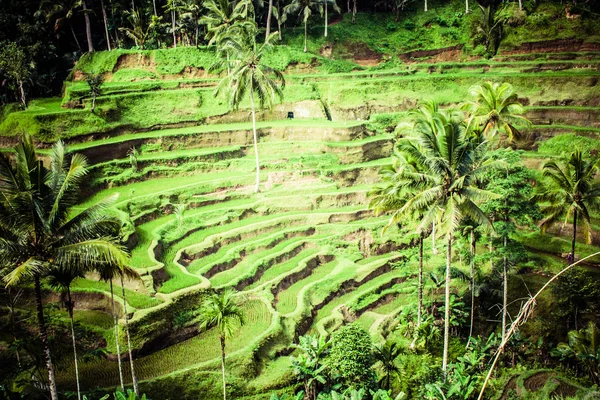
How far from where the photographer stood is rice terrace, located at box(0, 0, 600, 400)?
18.6m

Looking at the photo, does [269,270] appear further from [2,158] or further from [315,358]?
[2,158]

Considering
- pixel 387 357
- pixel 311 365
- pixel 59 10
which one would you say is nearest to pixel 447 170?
pixel 387 357

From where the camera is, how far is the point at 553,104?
40.6m

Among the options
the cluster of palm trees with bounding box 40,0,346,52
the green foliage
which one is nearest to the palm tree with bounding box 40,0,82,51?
the cluster of palm trees with bounding box 40,0,346,52

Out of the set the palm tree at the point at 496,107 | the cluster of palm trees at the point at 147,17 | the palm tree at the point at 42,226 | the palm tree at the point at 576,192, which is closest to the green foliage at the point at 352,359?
the palm tree at the point at 42,226

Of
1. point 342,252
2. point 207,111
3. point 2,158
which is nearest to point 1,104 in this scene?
point 207,111

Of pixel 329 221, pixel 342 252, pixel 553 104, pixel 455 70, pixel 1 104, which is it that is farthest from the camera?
pixel 455 70

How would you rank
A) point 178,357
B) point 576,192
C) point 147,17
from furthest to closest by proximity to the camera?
point 147,17, point 576,192, point 178,357

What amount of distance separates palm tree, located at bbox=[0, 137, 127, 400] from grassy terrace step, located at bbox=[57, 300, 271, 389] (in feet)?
19.5

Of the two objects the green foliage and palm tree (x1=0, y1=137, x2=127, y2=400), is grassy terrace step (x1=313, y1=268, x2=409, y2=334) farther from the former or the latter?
palm tree (x1=0, y1=137, x2=127, y2=400)

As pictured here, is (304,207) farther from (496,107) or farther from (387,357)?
(387,357)

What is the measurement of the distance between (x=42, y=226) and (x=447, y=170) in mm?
13219

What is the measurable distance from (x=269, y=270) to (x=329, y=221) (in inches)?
275

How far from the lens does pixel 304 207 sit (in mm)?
35062
